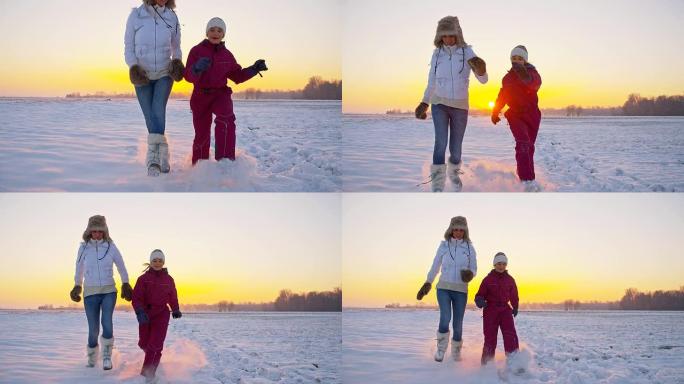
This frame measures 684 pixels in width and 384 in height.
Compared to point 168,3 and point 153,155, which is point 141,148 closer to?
point 153,155

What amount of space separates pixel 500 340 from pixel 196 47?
10.8 feet

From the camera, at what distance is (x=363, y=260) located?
915cm

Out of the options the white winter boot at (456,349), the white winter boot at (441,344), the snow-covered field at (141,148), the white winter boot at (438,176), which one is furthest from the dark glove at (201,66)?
the white winter boot at (456,349)

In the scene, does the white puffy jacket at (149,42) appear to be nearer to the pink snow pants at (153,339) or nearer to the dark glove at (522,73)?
the pink snow pants at (153,339)

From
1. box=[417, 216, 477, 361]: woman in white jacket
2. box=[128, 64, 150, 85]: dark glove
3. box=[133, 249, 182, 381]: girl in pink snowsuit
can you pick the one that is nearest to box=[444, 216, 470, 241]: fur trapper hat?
box=[417, 216, 477, 361]: woman in white jacket

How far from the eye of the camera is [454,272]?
8.21 meters

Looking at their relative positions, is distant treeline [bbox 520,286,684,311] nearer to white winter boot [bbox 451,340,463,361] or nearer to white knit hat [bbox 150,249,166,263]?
white winter boot [bbox 451,340,463,361]

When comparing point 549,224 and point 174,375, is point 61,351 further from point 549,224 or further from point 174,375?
point 549,224

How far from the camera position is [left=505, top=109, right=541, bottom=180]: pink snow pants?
27.1ft

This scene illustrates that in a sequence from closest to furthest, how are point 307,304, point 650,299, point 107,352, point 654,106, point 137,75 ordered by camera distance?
1. point 137,75
2. point 107,352
3. point 307,304
4. point 650,299
5. point 654,106

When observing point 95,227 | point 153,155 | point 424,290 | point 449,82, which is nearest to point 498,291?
point 424,290

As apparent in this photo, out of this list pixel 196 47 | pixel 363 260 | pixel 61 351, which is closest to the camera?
pixel 196 47

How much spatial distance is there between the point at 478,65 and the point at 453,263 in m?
1.44

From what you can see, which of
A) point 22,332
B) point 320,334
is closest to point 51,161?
point 22,332
